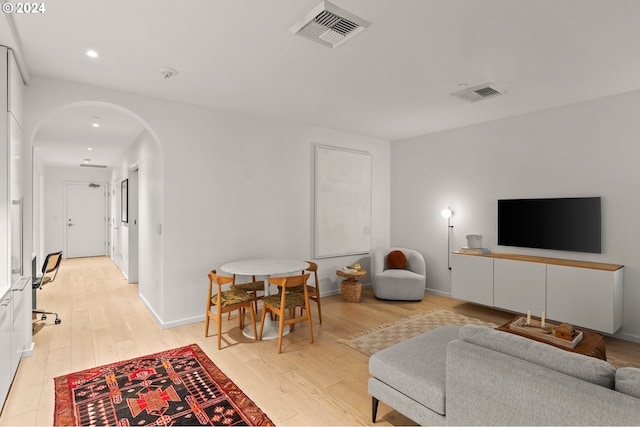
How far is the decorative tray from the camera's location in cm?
238

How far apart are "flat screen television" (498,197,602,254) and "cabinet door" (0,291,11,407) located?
5.30 meters

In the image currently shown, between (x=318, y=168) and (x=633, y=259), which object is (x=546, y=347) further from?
(x=318, y=168)

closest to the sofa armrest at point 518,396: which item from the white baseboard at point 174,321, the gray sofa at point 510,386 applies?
the gray sofa at point 510,386

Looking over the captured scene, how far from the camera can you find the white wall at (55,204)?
9.33 m

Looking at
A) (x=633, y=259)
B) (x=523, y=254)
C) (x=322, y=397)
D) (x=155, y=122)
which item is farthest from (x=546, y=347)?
(x=155, y=122)

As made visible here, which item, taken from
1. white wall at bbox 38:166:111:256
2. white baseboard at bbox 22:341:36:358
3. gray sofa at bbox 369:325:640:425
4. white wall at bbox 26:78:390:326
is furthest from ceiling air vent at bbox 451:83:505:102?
white wall at bbox 38:166:111:256

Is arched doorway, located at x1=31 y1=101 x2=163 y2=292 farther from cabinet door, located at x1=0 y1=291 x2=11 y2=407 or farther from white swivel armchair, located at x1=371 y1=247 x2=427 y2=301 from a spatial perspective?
white swivel armchair, located at x1=371 y1=247 x2=427 y2=301

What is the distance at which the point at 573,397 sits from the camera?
132 cm

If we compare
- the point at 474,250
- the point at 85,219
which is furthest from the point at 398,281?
the point at 85,219

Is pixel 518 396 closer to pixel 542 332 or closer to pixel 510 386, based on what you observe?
pixel 510 386

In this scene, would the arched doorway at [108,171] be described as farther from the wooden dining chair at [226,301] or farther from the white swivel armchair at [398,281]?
the white swivel armchair at [398,281]

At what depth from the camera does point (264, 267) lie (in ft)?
12.7

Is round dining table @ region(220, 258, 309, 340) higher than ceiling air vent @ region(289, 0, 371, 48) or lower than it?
lower

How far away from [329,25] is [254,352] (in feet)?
9.45
